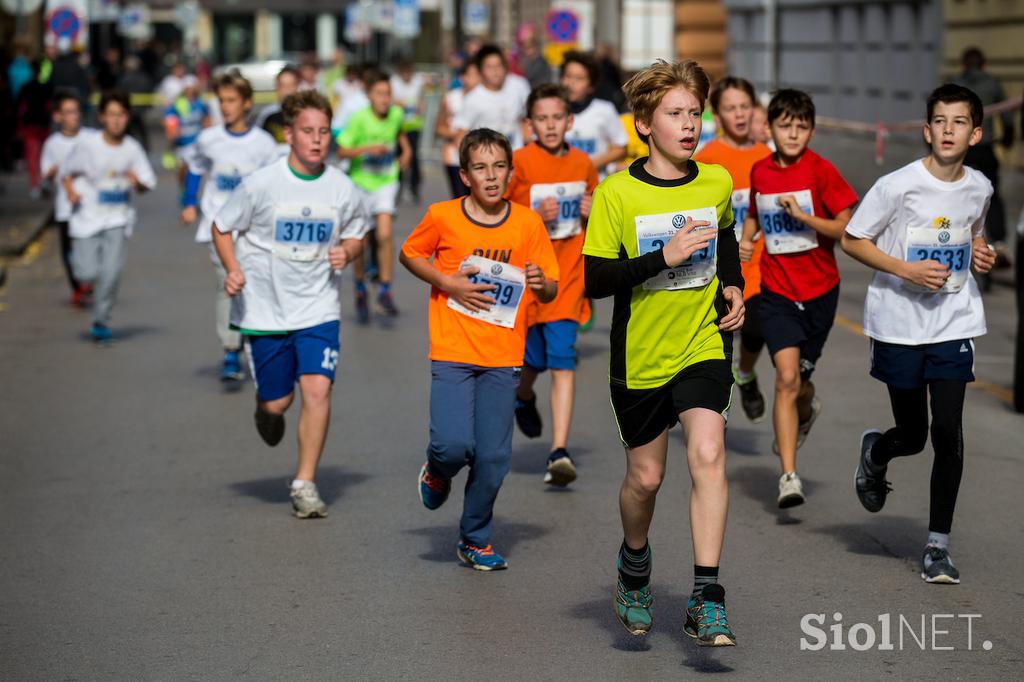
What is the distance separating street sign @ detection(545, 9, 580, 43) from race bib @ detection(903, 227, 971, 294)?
2421cm

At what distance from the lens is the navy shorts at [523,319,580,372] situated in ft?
29.2

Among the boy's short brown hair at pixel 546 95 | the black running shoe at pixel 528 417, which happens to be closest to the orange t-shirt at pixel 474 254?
the black running shoe at pixel 528 417

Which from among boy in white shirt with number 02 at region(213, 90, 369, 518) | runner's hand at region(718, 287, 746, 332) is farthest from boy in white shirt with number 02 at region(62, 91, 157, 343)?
runner's hand at region(718, 287, 746, 332)

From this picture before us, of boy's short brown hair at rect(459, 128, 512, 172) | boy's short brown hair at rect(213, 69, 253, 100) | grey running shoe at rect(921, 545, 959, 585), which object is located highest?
boy's short brown hair at rect(213, 69, 253, 100)

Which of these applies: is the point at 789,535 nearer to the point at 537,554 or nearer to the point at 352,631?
the point at 537,554

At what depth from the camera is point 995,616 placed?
6422 millimetres

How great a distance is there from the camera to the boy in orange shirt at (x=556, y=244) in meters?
8.81

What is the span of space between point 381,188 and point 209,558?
7.73 meters

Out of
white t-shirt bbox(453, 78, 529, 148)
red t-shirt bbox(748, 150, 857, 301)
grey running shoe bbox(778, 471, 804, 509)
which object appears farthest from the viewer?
white t-shirt bbox(453, 78, 529, 148)

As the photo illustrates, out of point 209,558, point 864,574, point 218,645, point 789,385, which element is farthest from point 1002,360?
point 218,645

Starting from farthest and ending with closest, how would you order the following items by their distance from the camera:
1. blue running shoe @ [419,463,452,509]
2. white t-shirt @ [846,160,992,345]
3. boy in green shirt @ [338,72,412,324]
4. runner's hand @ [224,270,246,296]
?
boy in green shirt @ [338,72,412,324]
runner's hand @ [224,270,246,296]
blue running shoe @ [419,463,452,509]
white t-shirt @ [846,160,992,345]

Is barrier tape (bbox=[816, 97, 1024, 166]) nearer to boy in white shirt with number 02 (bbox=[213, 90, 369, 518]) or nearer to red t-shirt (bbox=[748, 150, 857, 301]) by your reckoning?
red t-shirt (bbox=[748, 150, 857, 301])

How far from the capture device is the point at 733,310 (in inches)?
235

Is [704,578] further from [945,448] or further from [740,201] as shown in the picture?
[740,201]
